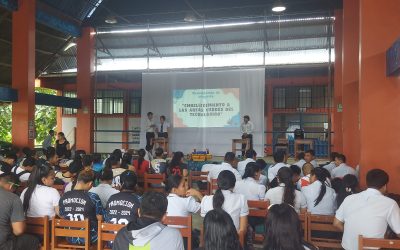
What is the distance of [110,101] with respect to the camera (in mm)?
14961

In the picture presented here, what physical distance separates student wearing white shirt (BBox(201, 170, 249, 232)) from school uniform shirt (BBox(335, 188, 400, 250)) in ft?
2.53

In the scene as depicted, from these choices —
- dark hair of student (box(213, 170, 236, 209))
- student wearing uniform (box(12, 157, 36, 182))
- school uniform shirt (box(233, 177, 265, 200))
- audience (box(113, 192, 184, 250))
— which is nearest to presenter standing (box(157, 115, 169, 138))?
student wearing uniform (box(12, 157, 36, 182))

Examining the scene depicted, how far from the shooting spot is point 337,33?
9391 millimetres

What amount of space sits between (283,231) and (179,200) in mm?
1330

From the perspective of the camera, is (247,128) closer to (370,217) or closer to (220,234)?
(370,217)

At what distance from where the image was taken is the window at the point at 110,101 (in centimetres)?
1479

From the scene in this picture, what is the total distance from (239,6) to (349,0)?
11.2 feet

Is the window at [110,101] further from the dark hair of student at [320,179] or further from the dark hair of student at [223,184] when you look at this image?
the dark hair of student at [223,184]

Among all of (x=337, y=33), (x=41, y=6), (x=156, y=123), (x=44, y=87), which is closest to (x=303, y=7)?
(x=337, y=33)

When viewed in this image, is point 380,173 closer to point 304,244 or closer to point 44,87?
point 304,244

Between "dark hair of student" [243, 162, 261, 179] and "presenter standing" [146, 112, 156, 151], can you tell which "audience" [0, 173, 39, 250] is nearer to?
"dark hair of student" [243, 162, 261, 179]

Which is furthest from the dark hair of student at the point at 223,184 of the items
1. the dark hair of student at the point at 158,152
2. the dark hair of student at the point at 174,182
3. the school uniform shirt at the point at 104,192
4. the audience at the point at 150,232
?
the dark hair of student at the point at 158,152

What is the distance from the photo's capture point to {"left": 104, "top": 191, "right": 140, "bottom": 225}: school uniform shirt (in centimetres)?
285

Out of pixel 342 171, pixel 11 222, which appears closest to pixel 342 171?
pixel 342 171
